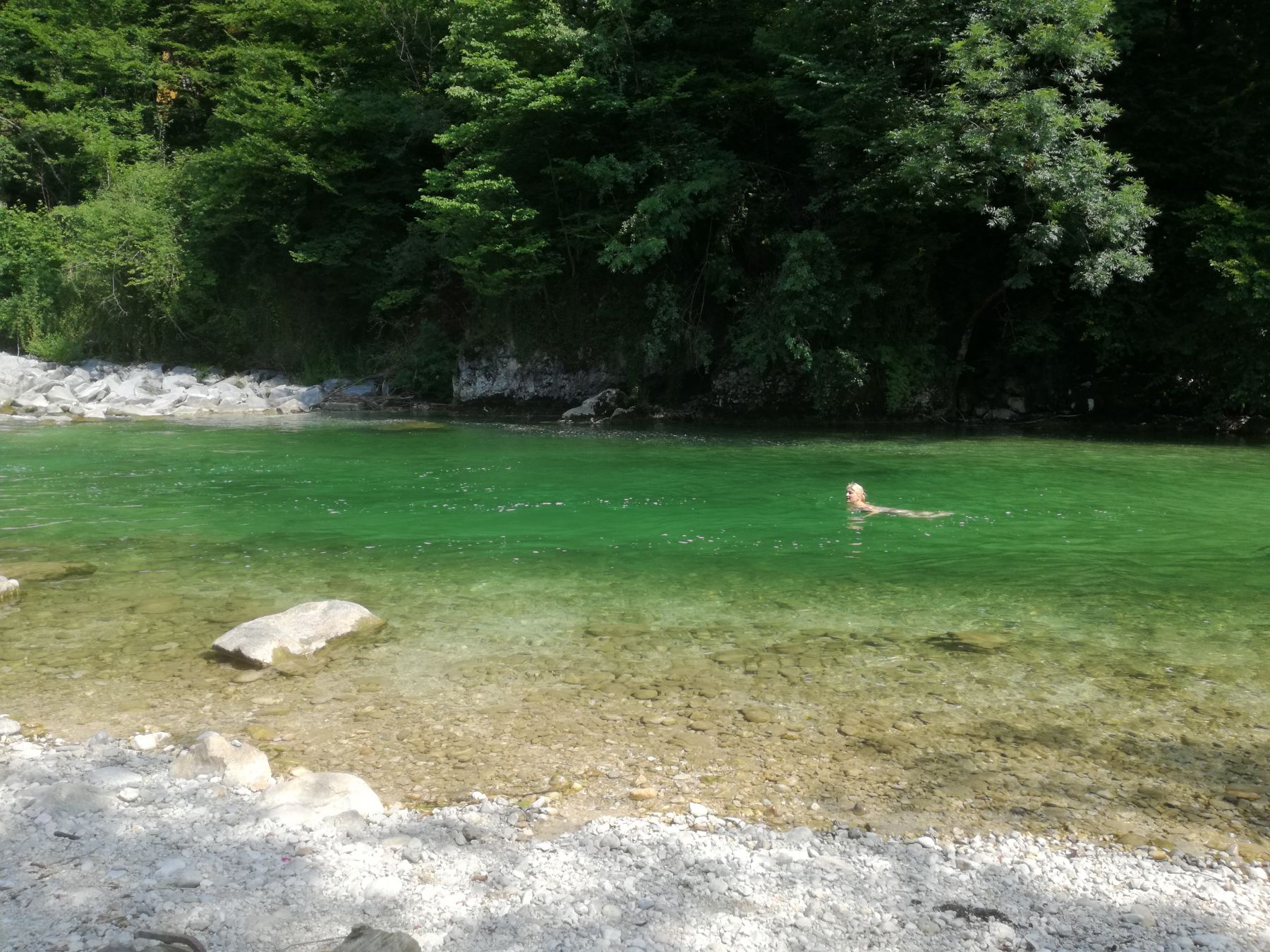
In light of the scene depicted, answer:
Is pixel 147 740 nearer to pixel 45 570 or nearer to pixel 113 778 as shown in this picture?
pixel 113 778

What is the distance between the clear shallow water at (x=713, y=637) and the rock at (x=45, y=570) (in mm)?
158

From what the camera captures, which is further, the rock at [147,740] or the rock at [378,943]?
the rock at [147,740]

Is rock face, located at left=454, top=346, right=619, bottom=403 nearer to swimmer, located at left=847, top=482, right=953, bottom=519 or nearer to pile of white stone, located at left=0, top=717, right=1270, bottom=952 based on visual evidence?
swimmer, located at left=847, top=482, right=953, bottom=519

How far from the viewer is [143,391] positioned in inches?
1061

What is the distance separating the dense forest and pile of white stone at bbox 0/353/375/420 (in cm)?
169

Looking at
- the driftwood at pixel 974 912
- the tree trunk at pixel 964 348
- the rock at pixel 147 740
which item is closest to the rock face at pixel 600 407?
the tree trunk at pixel 964 348

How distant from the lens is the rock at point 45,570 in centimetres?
738

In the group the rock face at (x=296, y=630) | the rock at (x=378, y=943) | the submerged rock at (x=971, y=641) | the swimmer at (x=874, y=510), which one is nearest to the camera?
the rock at (x=378, y=943)

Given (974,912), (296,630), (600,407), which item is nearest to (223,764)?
(296,630)

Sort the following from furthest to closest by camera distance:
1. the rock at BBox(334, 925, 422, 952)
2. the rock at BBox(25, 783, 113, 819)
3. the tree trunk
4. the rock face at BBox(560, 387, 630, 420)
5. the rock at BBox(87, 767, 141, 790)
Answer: the rock face at BBox(560, 387, 630, 420) → the tree trunk → the rock at BBox(87, 767, 141, 790) → the rock at BBox(25, 783, 113, 819) → the rock at BBox(334, 925, 422, 952)

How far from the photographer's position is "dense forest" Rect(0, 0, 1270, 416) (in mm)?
17156

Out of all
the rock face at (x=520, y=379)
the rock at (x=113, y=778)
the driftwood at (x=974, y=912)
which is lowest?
the rock at (x=113, y=778)

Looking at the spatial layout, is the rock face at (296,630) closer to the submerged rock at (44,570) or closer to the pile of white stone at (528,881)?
the pile of white stone at (528,881)

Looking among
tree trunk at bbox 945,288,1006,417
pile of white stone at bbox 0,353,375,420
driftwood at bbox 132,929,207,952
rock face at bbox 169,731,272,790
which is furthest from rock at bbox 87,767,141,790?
pile of white stone at bbox 0,353,375,420
